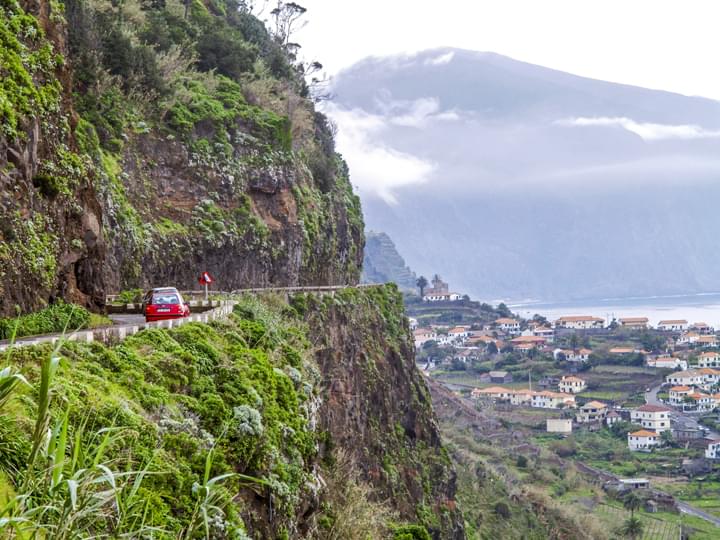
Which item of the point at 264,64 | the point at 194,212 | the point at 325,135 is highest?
the point at 264,64

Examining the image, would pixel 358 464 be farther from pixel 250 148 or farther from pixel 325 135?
pixel 325 135

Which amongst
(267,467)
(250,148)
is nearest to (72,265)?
(267,467)

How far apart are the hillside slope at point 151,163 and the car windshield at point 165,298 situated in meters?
1.72

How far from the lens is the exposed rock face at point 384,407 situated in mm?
29438

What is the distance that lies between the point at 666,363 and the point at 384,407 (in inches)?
4580

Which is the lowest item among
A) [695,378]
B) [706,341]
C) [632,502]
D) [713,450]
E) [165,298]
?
[632,502]

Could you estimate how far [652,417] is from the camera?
107 metres

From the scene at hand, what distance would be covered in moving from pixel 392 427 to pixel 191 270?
456 inches

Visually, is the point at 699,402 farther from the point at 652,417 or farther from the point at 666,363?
the point at 652,417

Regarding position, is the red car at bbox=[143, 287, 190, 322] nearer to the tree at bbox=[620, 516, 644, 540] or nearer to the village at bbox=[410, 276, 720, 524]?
the tree at bbox=[620, 516, 644, 540]

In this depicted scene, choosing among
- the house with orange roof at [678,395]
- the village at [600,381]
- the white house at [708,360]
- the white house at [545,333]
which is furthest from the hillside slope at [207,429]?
the white house at [545,333]

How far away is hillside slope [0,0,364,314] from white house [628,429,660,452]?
64.5m

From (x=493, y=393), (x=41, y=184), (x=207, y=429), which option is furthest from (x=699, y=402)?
(x=207, y=429)

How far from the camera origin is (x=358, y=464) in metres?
28.1
